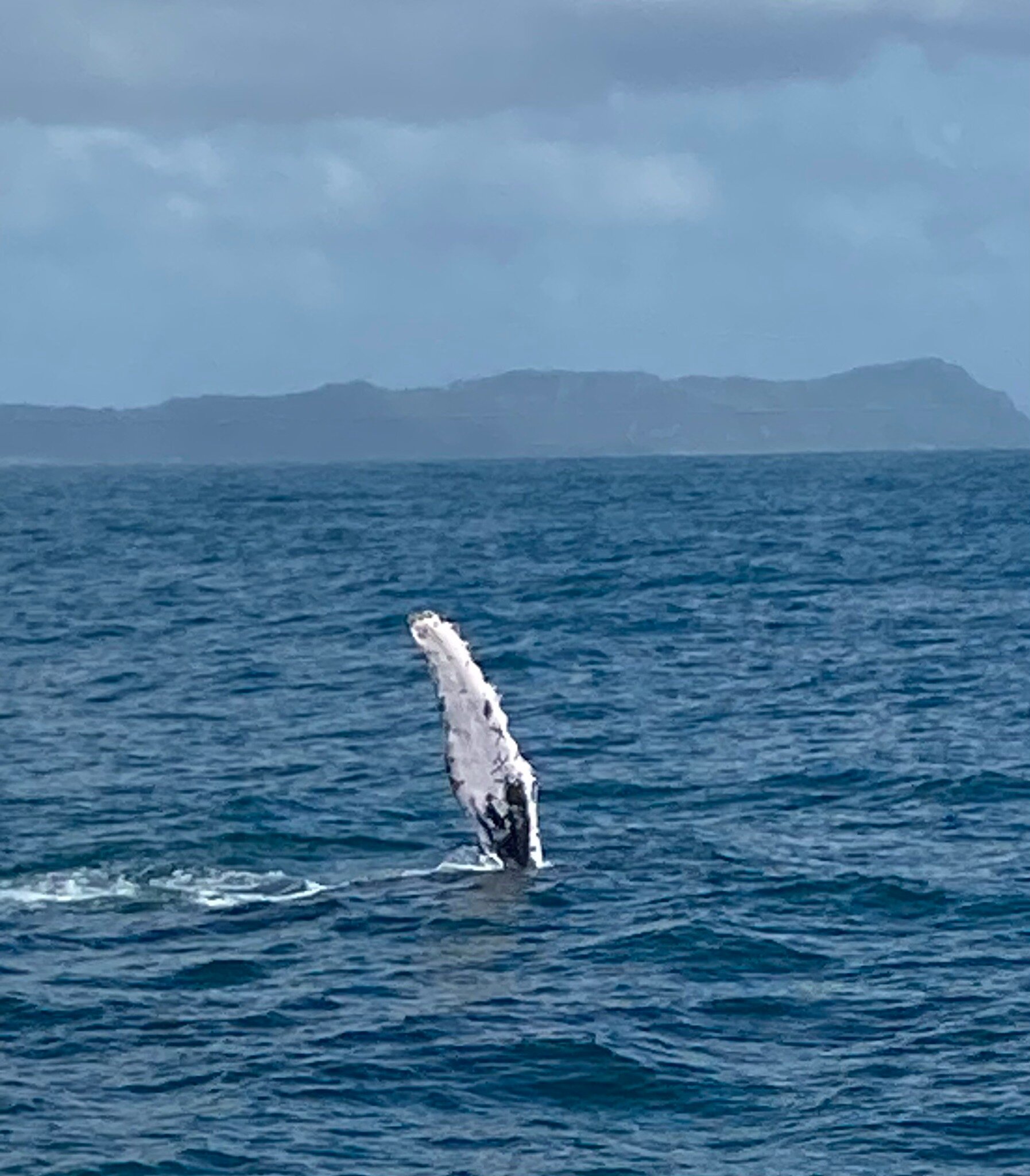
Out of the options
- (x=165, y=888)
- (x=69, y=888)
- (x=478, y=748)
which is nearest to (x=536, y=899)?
(x=478, y=748)

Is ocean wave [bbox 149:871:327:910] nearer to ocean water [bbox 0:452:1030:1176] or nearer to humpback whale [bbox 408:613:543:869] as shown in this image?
ocean water [bbox 0:452:1030:1176]

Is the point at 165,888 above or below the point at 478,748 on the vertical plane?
below

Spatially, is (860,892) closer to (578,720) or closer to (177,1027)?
(177,1027)

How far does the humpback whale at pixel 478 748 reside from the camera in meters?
26.9

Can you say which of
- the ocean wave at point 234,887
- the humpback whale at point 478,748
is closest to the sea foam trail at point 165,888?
the ocean wave at point 234,887

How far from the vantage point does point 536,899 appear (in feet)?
88.0

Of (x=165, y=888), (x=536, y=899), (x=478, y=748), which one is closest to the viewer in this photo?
(x=536, y=899)

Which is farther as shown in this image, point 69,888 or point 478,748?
point 69,888

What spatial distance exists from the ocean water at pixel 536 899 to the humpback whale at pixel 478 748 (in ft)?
2.78

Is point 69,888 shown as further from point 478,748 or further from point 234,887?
point 478,748

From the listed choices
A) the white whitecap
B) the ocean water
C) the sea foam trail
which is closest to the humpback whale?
the ocean water

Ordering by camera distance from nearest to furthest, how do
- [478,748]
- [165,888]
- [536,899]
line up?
1. [536,899]
2. [478,748]
3. [165,888]

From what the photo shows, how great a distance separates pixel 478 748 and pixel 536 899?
1.91 metres

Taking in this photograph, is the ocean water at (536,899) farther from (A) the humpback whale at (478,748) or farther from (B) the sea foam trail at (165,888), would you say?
(A) the humpback whale at (478,748)
